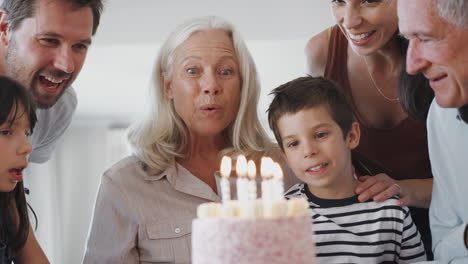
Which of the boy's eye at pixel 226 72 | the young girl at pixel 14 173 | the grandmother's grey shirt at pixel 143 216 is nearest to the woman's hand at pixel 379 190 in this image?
the grandmother's grey shirt at pixel 143 216

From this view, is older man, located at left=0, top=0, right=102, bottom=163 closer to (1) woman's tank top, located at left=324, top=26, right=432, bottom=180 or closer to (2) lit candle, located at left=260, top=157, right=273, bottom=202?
(1) woman's tank top, located at left=324, top=26, right=432, bottom=180

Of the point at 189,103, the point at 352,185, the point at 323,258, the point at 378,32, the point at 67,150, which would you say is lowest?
the point at 323,258

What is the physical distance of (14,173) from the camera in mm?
1962

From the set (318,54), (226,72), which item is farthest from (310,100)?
(318,54)

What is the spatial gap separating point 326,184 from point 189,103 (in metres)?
0.60

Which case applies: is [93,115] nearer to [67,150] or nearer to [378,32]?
[67,150]

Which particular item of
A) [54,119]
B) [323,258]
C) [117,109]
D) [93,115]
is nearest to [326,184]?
[323,258]

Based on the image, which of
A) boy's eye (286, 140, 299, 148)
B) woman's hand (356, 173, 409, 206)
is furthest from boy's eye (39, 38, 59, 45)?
woman's hand (356, 173, 409, 206)

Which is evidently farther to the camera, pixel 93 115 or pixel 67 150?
pixel 67 150

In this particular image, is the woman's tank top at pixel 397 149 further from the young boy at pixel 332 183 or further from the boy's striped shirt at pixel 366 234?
the boy's striped shirt at pixel 366 234

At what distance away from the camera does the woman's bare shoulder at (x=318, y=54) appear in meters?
2.71

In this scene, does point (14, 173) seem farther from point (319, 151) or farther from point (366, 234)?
point (366, 234)

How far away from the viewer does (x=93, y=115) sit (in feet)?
33.8

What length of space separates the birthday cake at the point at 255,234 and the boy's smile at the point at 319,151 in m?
0.81
